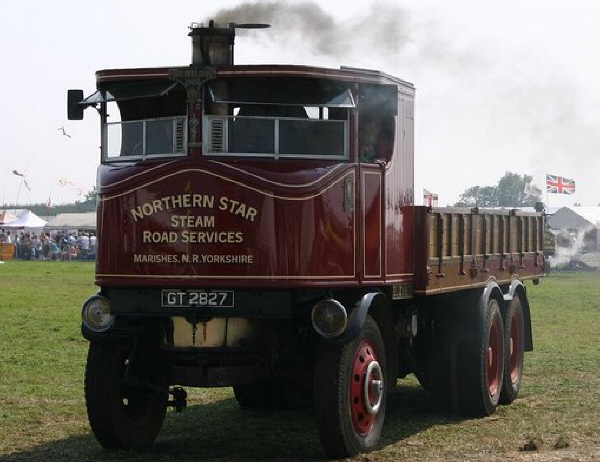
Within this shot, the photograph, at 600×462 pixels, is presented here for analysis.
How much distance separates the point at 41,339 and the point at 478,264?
7.55m

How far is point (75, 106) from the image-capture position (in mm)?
9266

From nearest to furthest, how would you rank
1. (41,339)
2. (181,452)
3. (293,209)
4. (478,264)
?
(293,209)
(181,452)
(478,264)
(41,339)

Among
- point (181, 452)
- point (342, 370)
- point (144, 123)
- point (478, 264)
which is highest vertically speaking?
point (144, 123)

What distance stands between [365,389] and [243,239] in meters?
1.39

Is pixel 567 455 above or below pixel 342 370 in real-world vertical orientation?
below

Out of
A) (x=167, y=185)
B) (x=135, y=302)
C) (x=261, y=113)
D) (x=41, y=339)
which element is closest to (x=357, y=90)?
(x=261, y=113)

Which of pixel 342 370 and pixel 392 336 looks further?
pixel 392 336

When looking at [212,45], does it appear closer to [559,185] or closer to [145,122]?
[145,122]

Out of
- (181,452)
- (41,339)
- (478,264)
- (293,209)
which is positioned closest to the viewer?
(293,209)

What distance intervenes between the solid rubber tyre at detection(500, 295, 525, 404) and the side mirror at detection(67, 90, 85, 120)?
4780 mm

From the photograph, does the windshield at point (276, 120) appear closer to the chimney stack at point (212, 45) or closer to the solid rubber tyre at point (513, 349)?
the chimney stack at point (212, 45)

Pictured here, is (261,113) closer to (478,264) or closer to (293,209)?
(293,209)

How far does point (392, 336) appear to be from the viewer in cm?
953

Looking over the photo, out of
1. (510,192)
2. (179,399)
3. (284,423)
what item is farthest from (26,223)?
(179,399)
